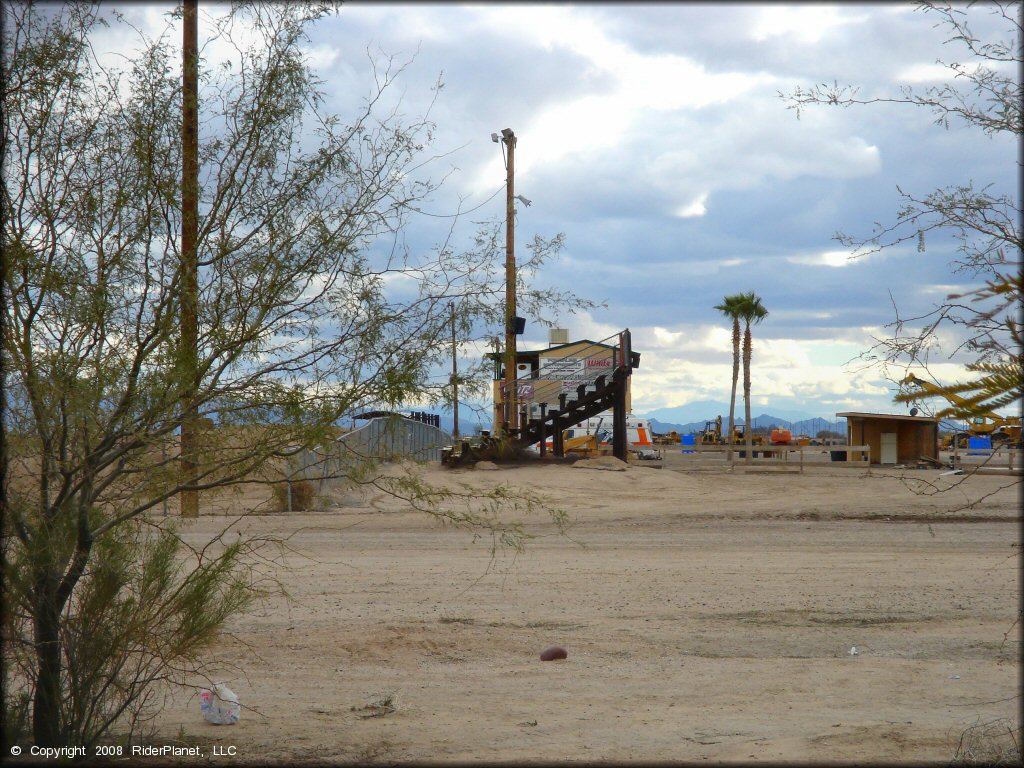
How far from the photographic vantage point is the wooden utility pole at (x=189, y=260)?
6.86m

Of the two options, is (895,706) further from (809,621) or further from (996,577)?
(996,577)

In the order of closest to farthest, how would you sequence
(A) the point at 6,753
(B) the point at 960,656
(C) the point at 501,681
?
(A) the point at 6,753
(C) the point at 501,681
(B) the point at 960,656

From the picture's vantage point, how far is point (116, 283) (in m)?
7.15

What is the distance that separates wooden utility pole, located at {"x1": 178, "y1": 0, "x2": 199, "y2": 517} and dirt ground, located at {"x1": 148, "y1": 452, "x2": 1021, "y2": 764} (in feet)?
4.88

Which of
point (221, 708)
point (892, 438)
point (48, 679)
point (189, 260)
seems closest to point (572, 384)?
point (892, 438)

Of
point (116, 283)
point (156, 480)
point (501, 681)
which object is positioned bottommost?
point (501, 681)

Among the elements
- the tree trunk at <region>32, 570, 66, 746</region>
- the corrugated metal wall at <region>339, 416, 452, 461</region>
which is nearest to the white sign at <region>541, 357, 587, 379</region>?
the corrugated metal wall at <region>339, 416, 452, 461</region>

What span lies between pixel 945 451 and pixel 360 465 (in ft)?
149

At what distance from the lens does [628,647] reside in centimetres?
1084

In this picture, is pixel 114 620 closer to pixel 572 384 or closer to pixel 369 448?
pixel 369 448

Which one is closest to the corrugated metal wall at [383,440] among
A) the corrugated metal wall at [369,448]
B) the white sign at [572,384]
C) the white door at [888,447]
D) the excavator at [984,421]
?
the corrugated metal wall at [369,448]

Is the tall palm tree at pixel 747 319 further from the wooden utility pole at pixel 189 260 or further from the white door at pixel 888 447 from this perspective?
the wooden utility pole at pixel 189 260

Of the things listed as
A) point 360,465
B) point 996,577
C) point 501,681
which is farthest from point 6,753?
point 996,577

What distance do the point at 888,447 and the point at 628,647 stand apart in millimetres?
29051
